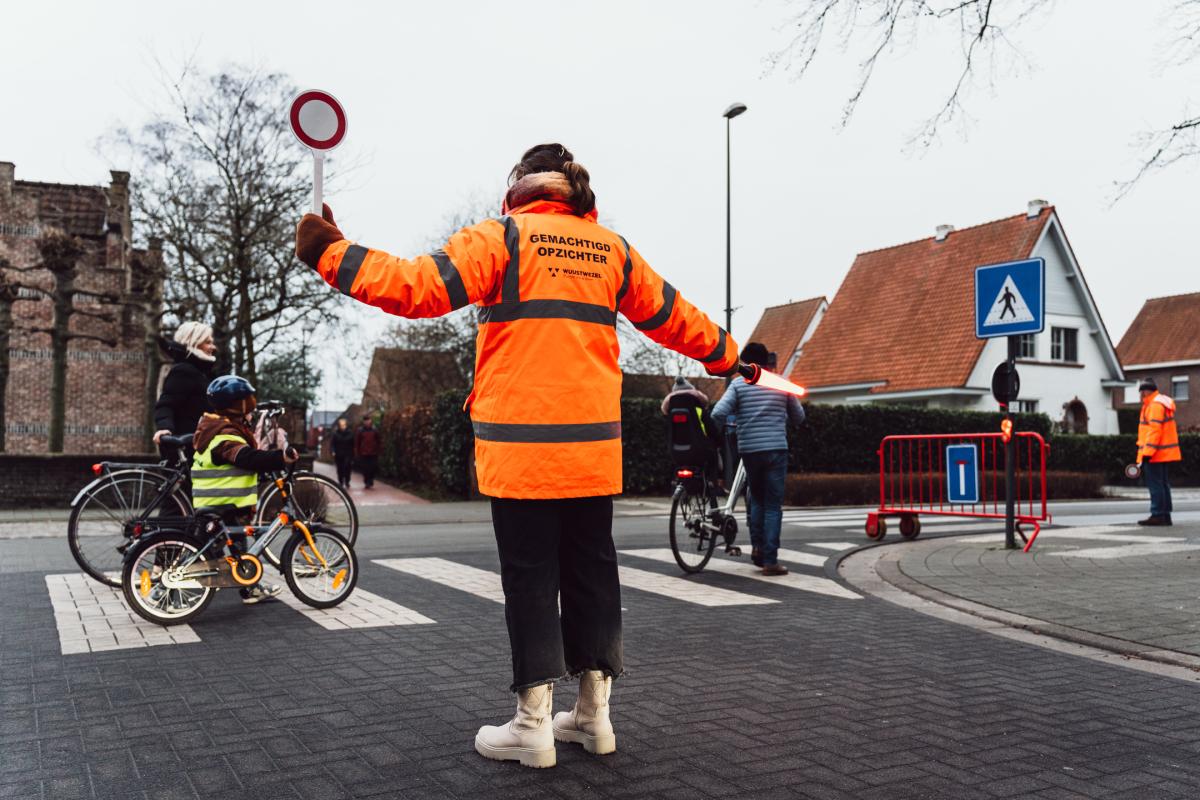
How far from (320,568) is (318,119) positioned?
3089 mm

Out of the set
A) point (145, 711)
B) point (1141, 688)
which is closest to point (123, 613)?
point (145, 711)

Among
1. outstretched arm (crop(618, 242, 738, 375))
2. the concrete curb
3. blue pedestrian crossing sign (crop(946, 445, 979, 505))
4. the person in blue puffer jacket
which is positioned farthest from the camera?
blue pedestrian crossing sign (crop(946, 445, 979, 505))

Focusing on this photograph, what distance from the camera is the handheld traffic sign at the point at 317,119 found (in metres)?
4.94

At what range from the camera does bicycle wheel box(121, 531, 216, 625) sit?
20.0 feet

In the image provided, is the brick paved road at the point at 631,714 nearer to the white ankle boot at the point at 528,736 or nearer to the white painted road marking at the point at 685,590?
the white ankle boot at the point at 528,736

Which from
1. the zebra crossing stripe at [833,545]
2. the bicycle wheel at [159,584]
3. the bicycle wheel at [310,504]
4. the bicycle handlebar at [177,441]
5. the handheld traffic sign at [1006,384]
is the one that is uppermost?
the handheld traffic sign at [1006,384]

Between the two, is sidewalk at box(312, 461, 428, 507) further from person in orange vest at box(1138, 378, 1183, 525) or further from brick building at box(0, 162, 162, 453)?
person in orange vest at box(1138, 378, 1183, 525)

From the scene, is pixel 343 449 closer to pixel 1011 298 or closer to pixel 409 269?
pixel 1011 298

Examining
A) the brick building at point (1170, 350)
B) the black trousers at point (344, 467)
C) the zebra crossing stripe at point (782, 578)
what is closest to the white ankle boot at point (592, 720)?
the zebra crossing stripe at point (782, 578)

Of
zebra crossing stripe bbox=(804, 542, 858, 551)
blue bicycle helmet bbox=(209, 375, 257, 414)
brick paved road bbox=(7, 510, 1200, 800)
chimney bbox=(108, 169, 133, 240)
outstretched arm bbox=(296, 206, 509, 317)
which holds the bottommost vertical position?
brick paved road bbox=(7, 510, 1200, 800)

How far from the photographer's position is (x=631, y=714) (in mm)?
4316

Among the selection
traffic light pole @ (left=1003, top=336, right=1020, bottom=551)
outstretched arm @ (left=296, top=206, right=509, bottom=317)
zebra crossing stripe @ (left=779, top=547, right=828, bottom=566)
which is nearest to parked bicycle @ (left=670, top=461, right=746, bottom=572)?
zebra crossing stripe @ (left=779, top=547, right=828, bottom=566)

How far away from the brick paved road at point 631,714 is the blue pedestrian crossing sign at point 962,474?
18.7 ft

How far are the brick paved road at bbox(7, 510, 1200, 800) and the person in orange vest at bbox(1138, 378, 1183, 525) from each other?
9.39m
